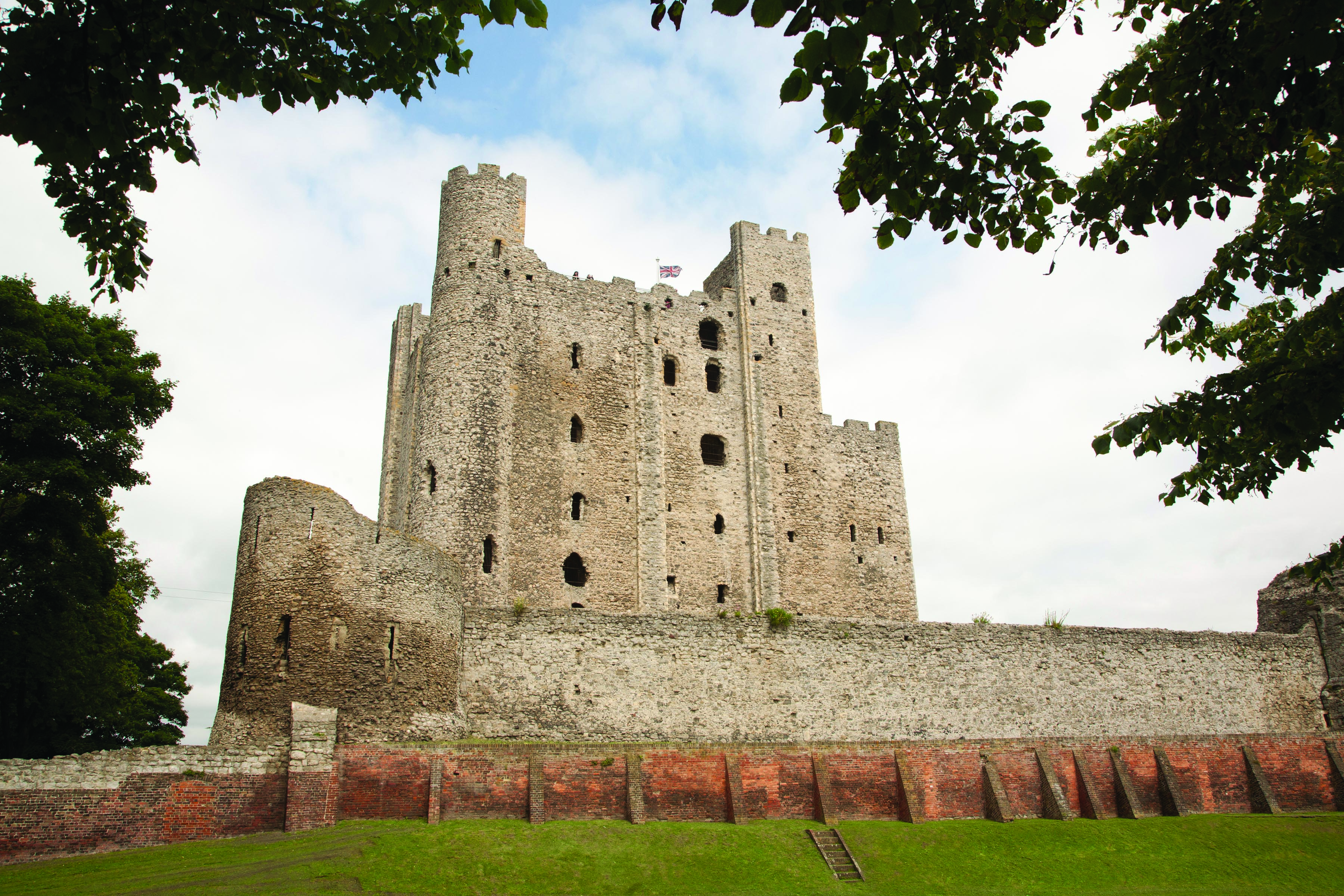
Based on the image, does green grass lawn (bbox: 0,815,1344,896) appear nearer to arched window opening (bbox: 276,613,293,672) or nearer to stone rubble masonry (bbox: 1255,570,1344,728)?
arched window opening (bbox: 276,613,293,672)

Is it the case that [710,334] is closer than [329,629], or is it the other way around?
[329,629]

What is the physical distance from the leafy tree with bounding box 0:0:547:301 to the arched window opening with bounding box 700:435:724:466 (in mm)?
24328

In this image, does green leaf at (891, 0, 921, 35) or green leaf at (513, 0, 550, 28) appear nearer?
green leaf at (891, 0, 921, 35)

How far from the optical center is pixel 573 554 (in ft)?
94.1

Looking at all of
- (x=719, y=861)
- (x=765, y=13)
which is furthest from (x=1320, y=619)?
(x=765, y=13)

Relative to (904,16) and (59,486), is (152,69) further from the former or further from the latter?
(59,486)

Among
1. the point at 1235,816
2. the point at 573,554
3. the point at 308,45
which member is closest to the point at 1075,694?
the point at 1235,816

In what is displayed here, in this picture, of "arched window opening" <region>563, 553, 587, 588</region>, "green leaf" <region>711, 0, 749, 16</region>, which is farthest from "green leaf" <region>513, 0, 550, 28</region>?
"arched window opening" <region>563, 553, 587, 588</region>

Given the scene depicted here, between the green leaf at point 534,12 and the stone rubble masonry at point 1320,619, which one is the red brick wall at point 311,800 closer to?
the green leaf at point 534,12

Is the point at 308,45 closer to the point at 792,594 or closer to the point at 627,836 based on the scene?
the point at 627,836

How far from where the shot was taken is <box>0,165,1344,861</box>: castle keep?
17.4 meters

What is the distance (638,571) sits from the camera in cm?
2945

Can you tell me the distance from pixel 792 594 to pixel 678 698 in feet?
32.5

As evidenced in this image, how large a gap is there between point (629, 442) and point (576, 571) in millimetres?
4637
